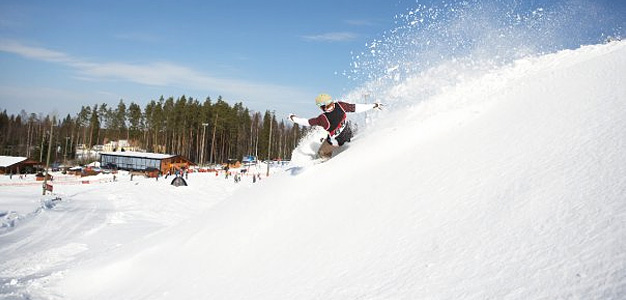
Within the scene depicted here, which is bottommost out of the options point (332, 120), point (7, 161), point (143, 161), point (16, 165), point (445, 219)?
point (16, 165)

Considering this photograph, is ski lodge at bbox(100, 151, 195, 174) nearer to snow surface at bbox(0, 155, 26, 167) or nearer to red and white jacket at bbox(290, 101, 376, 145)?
snow surface at bbox(0, 155, 26, 167)

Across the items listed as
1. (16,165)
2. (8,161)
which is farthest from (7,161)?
(16,165)

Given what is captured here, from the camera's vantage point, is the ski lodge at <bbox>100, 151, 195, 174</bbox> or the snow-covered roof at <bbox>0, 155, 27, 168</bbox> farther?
the ski lodge at <bbox>100, 151, 195, 174</bbox>

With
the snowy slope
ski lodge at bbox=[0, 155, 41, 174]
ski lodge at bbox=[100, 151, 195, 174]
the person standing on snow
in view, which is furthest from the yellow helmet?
ski lodge at bbox=[0, 155, 41, 174]

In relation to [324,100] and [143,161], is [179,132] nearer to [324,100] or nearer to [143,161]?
[143,161]

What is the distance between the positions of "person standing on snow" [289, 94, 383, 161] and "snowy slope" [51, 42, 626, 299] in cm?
124

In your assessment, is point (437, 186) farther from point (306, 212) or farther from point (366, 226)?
point (306, 212)

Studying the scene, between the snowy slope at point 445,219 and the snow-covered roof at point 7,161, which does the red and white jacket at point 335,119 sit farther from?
the snow-covered roof at point 7,161

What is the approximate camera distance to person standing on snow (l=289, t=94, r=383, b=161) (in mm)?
8289

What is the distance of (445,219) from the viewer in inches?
139

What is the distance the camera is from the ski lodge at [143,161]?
55469mm

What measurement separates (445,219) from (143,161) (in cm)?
5992

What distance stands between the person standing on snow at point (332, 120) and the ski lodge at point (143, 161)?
48.3 metres

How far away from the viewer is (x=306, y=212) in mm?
5344
